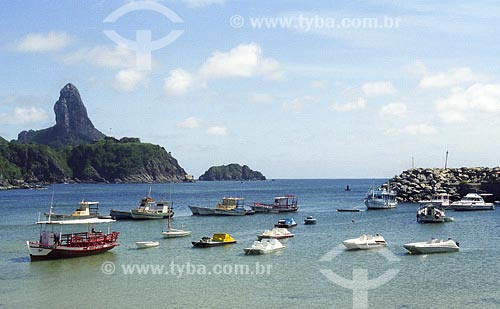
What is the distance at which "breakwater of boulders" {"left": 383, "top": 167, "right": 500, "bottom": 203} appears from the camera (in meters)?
128

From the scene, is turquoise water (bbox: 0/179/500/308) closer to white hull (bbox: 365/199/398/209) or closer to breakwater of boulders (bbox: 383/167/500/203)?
white hull (bbox: 365/199/398/209)

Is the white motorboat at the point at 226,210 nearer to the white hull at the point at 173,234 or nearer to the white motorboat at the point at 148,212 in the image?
the white motorboat at the point at 148,212

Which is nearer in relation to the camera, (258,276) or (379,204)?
(258,276)

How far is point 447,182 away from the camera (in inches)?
5310

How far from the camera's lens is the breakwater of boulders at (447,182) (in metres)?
128

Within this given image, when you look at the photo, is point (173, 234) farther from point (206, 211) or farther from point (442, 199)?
point (442, 199)

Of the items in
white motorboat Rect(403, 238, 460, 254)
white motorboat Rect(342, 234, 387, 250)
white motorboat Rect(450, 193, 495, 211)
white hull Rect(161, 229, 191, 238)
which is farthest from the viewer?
white motorboat Rect(450, 193, 495, 211)

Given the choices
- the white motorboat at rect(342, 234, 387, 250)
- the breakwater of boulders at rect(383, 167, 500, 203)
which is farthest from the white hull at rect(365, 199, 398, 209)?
the white motorboat at rect(342, 234, 387, 250)

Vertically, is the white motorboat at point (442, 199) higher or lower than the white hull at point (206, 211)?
higher

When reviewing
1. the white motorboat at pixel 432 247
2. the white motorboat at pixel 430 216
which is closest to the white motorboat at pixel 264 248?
the white motorboat at pixel 432 247

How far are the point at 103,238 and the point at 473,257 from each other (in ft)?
102
